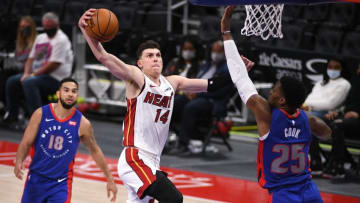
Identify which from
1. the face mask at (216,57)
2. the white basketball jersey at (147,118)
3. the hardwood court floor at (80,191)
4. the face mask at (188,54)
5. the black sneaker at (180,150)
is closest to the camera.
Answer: the white basketball jersey at (147,118)

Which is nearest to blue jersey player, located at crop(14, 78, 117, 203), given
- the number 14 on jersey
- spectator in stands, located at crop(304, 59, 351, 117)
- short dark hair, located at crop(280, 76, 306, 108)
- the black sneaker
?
the number 14 on jersey

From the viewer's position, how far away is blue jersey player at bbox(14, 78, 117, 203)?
6324 mm

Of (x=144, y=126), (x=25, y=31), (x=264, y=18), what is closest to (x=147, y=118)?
(x=144, y=126)

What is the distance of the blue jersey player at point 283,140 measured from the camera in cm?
538

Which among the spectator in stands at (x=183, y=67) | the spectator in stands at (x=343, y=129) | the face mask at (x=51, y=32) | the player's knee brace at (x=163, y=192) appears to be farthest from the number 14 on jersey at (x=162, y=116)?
the face mask at (x=51, y=32)

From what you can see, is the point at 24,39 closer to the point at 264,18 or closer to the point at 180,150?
the point at 180,150

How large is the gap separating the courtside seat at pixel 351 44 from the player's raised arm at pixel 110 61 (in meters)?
6.83

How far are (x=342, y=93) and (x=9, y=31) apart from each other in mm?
6900

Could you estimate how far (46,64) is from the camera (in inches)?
461

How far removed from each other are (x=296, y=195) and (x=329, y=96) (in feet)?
15.9

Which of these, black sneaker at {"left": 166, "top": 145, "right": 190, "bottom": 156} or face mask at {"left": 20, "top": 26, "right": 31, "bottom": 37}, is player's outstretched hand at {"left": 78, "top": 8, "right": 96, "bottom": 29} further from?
face mask at {"left": 20, "top": 26, "right": 31, "bottom": 37}

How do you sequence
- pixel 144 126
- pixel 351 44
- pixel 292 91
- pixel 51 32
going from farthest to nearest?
pixel 351 44 < pixel 51 32 < pixel 144 126 < pixel 292 91

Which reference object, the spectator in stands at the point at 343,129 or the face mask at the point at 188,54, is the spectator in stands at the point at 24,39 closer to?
the face mask at the point at 188,54

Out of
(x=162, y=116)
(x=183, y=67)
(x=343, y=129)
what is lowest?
(x=343, y=129)
